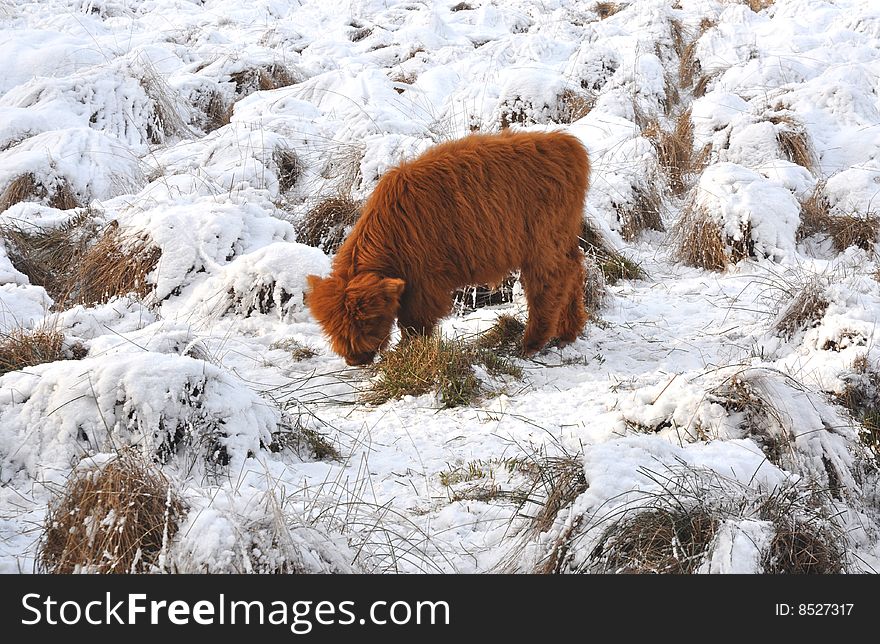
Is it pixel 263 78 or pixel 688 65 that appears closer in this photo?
pixel 263 78

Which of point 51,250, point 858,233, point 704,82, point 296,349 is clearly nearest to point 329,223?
point 296,349

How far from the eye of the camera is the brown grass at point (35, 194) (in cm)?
809

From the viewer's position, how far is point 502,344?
5637 millimetres

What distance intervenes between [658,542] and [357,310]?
105 inches

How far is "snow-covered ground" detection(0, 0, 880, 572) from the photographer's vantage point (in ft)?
9.98

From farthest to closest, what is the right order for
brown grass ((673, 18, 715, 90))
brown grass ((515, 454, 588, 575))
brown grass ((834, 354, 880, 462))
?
brown grass ((673, 18, 715, 90)), brown grass ((834, 354, 880, 462)), brown grass ((515, 454, 588, 575))

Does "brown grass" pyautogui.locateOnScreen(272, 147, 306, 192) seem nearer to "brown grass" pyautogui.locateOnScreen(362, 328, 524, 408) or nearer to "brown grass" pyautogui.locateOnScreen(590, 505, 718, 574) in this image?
"brown grass" pyautogui.locateOnScreen(362, 328, 524, 408)

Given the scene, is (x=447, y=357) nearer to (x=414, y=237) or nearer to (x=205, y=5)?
(x=414, y=237)

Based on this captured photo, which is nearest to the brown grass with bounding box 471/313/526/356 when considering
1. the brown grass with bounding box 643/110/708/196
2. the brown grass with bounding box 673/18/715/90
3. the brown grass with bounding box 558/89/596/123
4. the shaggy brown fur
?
the shaggy brown fur

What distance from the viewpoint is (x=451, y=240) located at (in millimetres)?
4992

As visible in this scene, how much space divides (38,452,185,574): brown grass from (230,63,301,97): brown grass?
33.7 ft

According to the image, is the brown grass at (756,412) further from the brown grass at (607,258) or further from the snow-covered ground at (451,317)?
the brown grass at (607,258)

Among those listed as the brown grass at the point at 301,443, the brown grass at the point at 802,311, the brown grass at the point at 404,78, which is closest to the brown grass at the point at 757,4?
the brown grass at the point at 404,78

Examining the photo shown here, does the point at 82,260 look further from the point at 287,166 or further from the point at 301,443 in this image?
the point at 301,443
